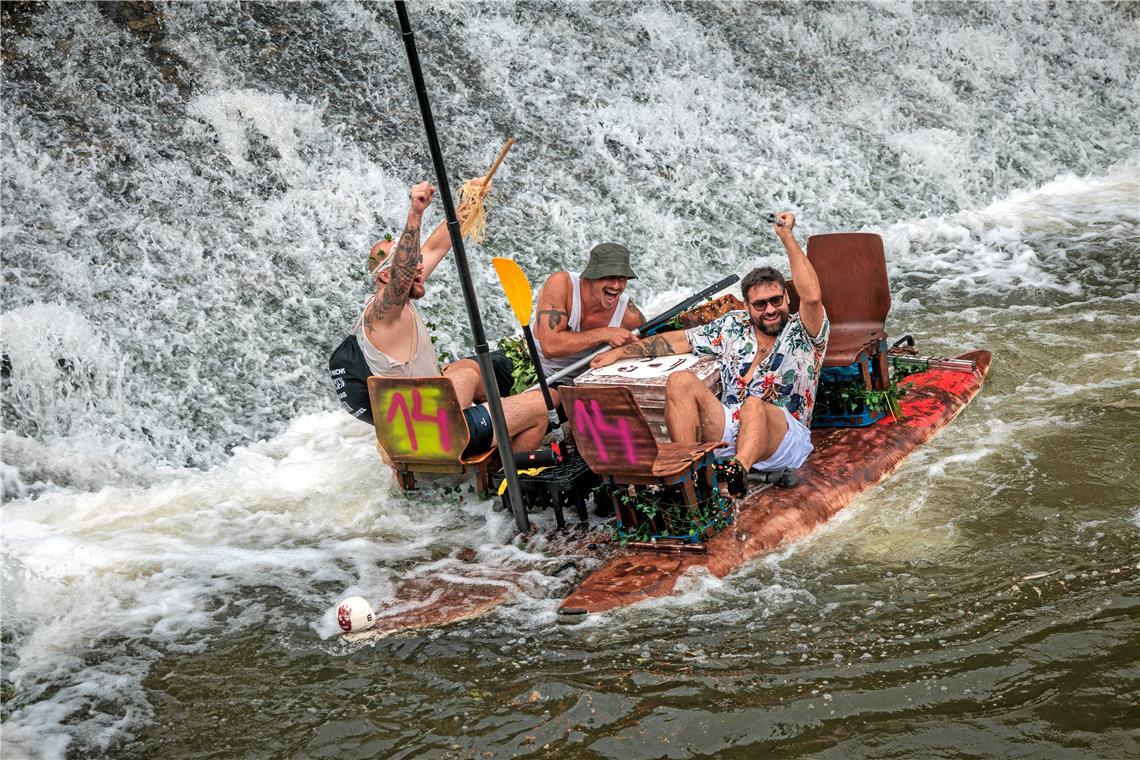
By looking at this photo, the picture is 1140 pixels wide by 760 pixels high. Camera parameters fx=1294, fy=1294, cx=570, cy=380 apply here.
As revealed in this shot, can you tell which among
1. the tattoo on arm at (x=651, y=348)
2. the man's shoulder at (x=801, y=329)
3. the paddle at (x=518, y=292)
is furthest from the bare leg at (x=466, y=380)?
the man's shoulder at (x=801, y=329)

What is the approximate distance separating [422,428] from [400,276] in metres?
0.70

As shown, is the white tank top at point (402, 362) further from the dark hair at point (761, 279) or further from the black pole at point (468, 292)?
the dark hair at point (761, 279)

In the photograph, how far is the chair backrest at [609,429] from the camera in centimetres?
526

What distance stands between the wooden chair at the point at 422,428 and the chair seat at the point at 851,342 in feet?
5.93

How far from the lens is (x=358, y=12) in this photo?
12570 millimetres

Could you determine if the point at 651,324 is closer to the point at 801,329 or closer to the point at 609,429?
the point at 801,329

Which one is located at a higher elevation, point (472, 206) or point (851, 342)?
point (472, 206)

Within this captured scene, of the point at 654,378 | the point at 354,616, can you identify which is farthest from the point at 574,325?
the point at 354,616

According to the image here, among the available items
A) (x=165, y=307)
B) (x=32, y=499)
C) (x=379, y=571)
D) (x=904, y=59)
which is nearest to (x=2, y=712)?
(x=379, y=571)

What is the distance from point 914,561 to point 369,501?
2.99m

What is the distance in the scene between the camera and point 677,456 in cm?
548

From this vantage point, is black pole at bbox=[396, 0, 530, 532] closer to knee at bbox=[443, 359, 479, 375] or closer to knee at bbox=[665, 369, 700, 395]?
knee at bbox=[443, 359, 479, 375]

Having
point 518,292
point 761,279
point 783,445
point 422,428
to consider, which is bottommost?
point 783,445

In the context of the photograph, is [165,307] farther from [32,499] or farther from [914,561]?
[914,561]
